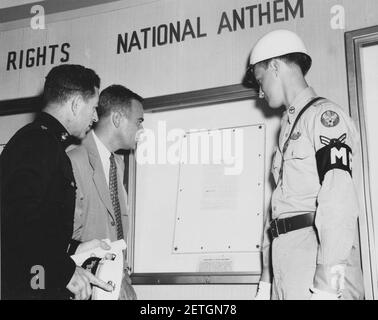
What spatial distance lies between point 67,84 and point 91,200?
507 mm

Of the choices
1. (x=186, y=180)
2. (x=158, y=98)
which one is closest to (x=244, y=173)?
(x=186, y=180)

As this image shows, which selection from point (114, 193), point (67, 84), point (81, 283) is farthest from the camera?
point (114, 193)

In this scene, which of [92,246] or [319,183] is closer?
[319,183]

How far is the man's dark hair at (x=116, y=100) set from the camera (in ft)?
7.61

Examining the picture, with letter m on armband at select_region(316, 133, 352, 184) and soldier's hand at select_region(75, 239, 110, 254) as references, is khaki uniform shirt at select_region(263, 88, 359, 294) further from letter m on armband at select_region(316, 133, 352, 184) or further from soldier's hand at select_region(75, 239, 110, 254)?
soldier's hand at select_region(75, 239, 110, 254)

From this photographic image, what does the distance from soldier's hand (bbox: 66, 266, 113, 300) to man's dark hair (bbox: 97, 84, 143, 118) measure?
3.14 ft

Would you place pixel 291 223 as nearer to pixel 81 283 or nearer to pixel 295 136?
pixel 295 136

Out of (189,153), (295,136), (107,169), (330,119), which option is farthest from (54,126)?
(330,119)

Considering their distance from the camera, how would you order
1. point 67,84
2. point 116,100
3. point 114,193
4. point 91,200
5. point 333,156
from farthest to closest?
1. point 116,100
2. point 114,193
3. point 91,200
4. point 67,84
5. point 333,156

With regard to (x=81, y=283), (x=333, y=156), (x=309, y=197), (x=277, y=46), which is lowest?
(x=81, y=283)

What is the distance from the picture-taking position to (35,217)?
1.46m

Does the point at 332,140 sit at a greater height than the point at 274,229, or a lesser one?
greater
